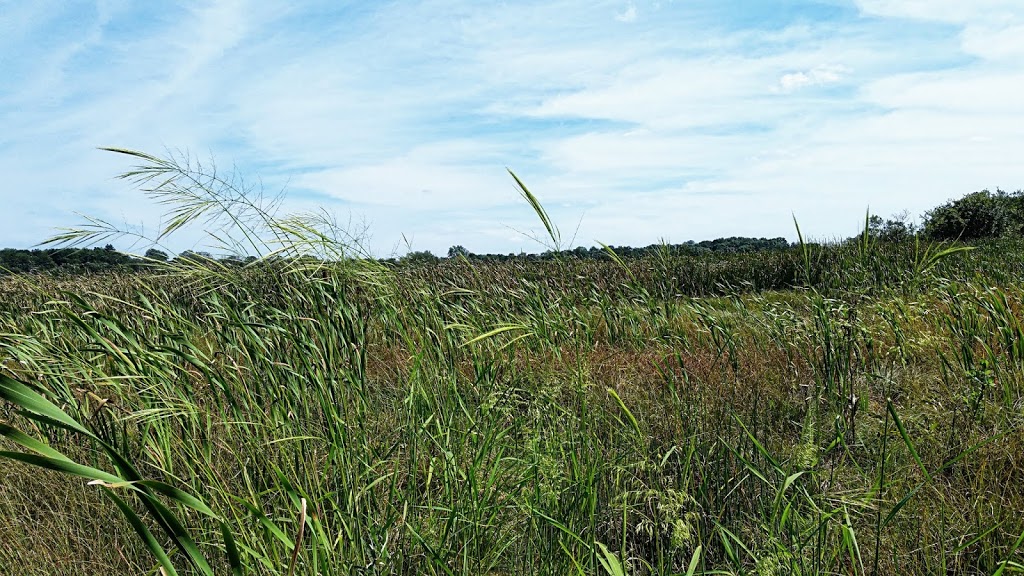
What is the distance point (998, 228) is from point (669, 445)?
23550mm

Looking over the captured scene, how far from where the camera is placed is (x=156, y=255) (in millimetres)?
2645

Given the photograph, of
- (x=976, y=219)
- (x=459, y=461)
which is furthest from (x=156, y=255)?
(x=976, y=219)

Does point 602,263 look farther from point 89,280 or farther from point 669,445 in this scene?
point 89,280

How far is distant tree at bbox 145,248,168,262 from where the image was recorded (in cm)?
255

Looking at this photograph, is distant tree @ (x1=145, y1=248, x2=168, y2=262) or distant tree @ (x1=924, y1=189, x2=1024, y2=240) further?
distant tree @ (x1=924, y1=189, x2=1024, y2=240)

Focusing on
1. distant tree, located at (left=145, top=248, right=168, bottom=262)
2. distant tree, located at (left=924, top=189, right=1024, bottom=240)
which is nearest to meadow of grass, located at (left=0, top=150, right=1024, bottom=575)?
distant tree, located at (left=145, top=248, right=168, bottom=262)

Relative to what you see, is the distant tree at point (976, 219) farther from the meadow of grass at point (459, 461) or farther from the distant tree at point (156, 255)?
the distant tree at point (156, 255)

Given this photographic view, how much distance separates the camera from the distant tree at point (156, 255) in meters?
2.55

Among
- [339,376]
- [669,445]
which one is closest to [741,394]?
[669,445]

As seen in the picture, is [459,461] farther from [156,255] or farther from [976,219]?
[976,219]

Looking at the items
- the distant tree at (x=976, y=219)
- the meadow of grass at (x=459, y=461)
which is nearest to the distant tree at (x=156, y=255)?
the meadow of grass at (x=459, y=461)

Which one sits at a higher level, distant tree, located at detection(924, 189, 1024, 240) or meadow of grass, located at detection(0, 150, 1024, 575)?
distant tree, located at detection(924, 189, 1024, 240)

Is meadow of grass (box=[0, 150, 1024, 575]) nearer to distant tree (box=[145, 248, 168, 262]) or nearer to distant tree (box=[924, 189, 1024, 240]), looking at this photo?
distant tree (box=[145, 248, 168, 262])

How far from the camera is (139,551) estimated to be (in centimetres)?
231
